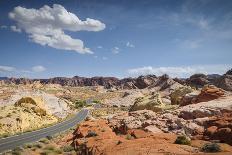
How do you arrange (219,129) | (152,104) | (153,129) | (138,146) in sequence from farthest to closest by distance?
(152,104)
(153,129)
(219,129)
(138,146)

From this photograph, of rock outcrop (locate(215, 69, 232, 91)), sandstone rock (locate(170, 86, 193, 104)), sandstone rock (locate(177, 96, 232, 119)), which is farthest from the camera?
rock outcrop (locate(215, 69, 232, 91))

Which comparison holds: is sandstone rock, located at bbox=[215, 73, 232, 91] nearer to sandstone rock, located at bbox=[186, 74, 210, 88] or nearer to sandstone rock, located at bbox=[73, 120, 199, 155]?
sandstone rock, located at bbox=[186, 74, 210, 88]

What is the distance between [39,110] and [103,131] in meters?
38.0

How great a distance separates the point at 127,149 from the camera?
2361cm

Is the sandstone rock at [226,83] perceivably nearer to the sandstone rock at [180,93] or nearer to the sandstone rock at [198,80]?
the sandstone rock at [198,80]

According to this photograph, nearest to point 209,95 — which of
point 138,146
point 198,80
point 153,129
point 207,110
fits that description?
point 207,110

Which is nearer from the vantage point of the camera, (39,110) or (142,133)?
(142,133)

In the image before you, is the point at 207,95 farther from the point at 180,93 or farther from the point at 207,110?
the point at 180,93

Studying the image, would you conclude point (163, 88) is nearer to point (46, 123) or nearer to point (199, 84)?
point (199, 84)

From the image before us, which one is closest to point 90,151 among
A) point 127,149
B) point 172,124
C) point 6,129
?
point 127,149

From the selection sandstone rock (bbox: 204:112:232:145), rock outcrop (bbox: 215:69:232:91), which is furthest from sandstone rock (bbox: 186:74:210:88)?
sandstone rock (bbox: 204:112:232:145)

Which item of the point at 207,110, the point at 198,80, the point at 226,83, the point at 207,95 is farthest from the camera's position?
the point at 198,80

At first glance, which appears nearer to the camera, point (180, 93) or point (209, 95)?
point (209, 95)

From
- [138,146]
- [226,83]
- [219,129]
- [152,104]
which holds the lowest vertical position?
[138,146]
